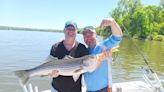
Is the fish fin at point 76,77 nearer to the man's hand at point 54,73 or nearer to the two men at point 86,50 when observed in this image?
the two men at point 86,50

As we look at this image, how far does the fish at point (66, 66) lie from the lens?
3674 millimetres

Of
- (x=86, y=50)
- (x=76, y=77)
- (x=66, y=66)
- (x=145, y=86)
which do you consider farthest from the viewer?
(x=145, y=86)

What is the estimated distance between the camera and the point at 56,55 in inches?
153

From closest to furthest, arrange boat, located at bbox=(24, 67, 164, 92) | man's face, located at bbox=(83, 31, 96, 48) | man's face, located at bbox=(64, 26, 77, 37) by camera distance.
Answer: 1. man's face, located at bbox=(64, 26, 77, 37)
2. man's face, located at bbox=(83, 31, 96, 48)
3. boat, located at bbox=(24, 67, 164, 92)

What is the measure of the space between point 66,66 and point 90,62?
0.29 metres

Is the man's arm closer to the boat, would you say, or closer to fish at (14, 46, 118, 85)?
fish at (14, 46, 118, 85)

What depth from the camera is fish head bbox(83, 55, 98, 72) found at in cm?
369

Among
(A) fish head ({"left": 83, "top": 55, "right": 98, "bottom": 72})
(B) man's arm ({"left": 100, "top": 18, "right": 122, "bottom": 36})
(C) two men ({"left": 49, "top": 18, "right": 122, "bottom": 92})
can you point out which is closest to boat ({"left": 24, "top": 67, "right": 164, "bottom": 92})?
(C) two men ({"left": 49, "top": 18, "right": 122, "bottom": 92})

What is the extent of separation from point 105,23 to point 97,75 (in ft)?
2.14

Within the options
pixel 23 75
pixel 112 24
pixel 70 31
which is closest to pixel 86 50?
pixel 70 31

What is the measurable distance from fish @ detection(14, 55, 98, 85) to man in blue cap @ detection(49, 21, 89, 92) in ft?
0.46

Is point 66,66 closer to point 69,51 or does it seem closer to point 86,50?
point 69,51

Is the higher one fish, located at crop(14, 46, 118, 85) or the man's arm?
the man's arm

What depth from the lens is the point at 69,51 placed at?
3867mm
